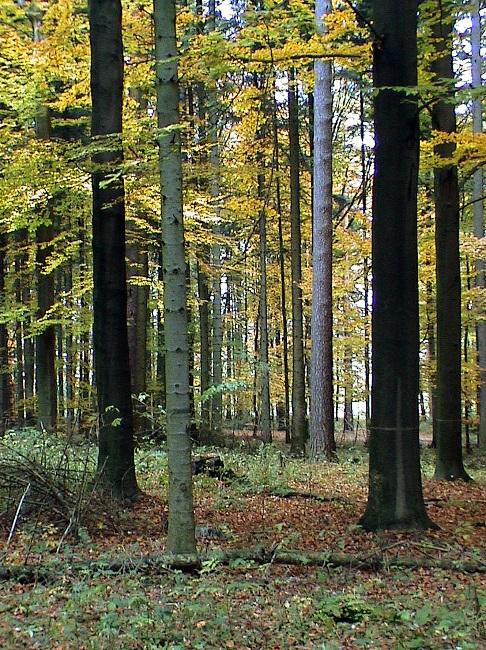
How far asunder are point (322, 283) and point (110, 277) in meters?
5.96

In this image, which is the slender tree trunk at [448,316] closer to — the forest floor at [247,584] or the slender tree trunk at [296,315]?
the forest floor at [247,584]

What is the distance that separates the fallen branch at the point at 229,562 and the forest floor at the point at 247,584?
0.8 inches

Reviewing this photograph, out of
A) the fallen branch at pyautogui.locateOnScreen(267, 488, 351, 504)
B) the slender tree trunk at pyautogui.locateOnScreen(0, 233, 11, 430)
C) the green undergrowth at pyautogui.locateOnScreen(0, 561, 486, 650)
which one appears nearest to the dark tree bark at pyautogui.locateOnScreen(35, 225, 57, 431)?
the slender tree trunk at pyautogui.locateOnScreen(0, 233, 11, 430)

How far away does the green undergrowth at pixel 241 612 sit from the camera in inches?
145

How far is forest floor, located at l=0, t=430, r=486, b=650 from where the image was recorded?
148 inches

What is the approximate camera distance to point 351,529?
6.41 meters

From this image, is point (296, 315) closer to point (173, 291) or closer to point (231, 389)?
point (231, 389)

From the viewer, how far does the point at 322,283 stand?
12.5 m

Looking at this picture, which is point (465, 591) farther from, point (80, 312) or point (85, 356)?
point (85, 356)

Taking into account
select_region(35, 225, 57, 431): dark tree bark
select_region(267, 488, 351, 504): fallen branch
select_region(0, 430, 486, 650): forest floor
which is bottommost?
select_region(267, 488, 351, 504): fallen branch

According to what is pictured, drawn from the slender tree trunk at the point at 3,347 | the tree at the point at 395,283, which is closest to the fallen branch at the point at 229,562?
the tree at the point at 395,283

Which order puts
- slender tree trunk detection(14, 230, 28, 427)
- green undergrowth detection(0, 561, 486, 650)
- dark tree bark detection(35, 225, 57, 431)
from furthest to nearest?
slender tree trunk detection(14, 230, 28, 427), dark tree bark detection(35, 225, 57, 431), green undergrowth detection(0, 561, 486, 650)

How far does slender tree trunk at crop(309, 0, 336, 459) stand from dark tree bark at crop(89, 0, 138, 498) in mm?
5619

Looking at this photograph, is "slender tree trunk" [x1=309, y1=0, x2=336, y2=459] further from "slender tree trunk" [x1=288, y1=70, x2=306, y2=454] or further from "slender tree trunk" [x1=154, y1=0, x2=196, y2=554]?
"slender tree trunk" [x1=154, y1=0, x2=196, y2=554]
